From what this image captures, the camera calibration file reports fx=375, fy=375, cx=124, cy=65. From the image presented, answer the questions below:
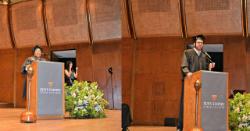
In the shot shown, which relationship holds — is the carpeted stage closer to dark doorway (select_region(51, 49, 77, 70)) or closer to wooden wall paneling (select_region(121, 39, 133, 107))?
wooden wall paneling (select_region(121, 39, 133, 107))

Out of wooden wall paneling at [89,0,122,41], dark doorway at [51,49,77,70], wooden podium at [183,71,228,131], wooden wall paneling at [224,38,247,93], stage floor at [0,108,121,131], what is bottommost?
stage floor at [0,108,121,131]

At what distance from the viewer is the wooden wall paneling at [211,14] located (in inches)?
185

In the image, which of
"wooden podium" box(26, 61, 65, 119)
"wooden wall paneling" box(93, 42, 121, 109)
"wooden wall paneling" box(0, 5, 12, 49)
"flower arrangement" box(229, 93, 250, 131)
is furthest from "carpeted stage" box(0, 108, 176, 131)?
"wooden wall paneling" box(0, 5, 12, 49)

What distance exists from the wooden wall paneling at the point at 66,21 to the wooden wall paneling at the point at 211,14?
11.6 ft

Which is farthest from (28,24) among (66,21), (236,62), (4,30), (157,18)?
(236,62)

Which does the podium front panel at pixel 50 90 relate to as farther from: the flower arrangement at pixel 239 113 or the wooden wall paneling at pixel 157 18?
the flower arrangement at pixel 239 113

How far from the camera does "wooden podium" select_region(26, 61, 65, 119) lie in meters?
4.37

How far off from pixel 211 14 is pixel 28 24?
5660 millimetres

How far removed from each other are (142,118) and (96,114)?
164 centimetres

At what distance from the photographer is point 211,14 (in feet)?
17.0

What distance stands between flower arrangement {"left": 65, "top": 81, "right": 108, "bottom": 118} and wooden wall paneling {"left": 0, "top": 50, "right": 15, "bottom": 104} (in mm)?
5037

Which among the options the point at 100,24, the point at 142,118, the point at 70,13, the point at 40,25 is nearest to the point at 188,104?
the point at 142,118

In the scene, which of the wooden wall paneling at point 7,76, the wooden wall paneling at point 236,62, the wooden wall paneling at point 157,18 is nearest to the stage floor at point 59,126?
the wooden wall paneling at point 157,18

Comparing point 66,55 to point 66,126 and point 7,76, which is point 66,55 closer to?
point 7,76
